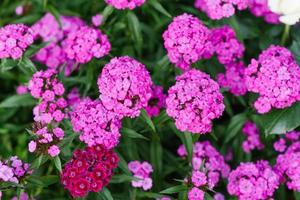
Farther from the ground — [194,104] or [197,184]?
[194,104]

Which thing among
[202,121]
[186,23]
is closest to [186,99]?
[202,121]

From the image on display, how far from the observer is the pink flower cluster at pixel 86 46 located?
12.0 ft

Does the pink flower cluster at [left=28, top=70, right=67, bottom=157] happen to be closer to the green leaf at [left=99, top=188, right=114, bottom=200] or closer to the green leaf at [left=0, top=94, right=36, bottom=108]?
the green leaf at [left=0, top=94, right=36, bottom=108]

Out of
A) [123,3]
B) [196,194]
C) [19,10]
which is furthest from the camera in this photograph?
[19,10]

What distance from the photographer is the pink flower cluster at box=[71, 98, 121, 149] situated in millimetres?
3209

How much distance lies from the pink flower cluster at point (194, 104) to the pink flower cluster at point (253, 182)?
449 mm

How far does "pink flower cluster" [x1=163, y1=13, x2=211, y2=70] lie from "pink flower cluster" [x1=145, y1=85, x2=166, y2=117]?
0.93 ft

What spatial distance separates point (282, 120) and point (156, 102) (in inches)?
35.4

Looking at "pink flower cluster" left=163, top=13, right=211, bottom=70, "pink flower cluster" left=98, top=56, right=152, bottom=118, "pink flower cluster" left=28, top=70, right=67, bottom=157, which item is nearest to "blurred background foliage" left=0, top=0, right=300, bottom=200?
"pink flower cluster" left=28, top=70, right=67, bottom=157

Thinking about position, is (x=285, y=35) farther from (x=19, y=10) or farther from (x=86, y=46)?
(x=19, y=10)

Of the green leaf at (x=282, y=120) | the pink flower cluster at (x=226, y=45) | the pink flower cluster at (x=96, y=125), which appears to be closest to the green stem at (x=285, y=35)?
the pink flower cluster at (x=226, y=45)

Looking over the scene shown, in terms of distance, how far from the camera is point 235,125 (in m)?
4.04

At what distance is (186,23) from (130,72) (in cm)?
59

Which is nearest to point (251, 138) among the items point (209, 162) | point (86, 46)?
point (209, 162)
